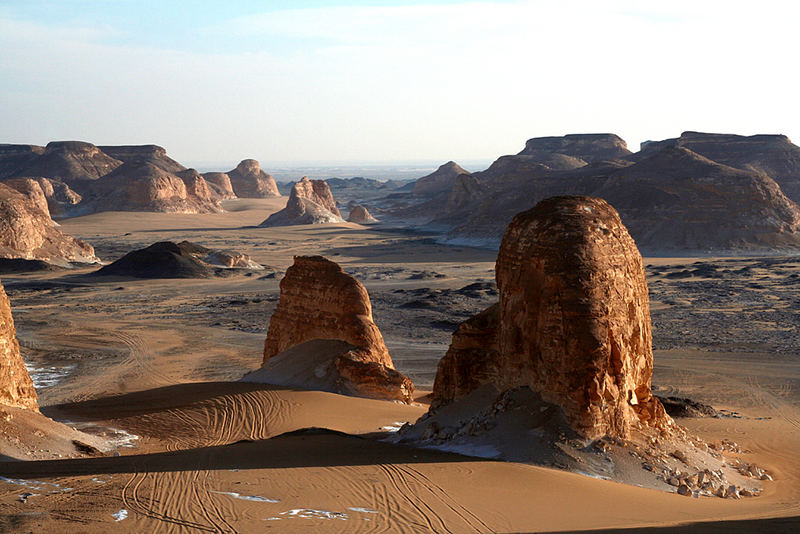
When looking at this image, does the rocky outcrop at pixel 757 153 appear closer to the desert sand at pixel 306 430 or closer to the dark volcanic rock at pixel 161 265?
the desert sand at pixel 306 430

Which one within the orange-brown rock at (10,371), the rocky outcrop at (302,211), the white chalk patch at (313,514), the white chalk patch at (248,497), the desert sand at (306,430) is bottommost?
the desert sand at (306,430)

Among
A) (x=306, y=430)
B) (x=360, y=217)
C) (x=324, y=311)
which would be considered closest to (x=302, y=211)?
(x=360, y=217)

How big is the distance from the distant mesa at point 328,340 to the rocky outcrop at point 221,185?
106390mm

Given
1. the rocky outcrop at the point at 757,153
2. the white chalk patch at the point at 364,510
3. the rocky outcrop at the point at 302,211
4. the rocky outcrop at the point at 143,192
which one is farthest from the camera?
the rocky outcrop at the point at 143,192

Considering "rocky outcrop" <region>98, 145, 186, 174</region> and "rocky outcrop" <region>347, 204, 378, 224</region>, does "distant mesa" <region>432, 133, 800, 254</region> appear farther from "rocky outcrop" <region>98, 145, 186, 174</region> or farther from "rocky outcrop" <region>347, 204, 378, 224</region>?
"rocky outcrop" <region>98, 145, 186, 174</region>

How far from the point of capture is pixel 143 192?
9819 cm

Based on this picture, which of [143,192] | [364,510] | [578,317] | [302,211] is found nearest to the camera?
[364,510]

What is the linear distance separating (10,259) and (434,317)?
32080mm

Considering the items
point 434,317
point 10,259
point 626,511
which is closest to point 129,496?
point 626,511

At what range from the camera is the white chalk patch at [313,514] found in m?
9.52

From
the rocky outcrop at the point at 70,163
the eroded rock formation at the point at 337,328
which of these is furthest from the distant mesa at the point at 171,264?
the rocky outcrop at the point at 70,163

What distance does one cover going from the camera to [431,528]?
930 centimetres

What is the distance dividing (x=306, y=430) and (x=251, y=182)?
12946 centimetres

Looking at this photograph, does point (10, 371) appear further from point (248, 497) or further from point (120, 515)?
point (248, 497)
